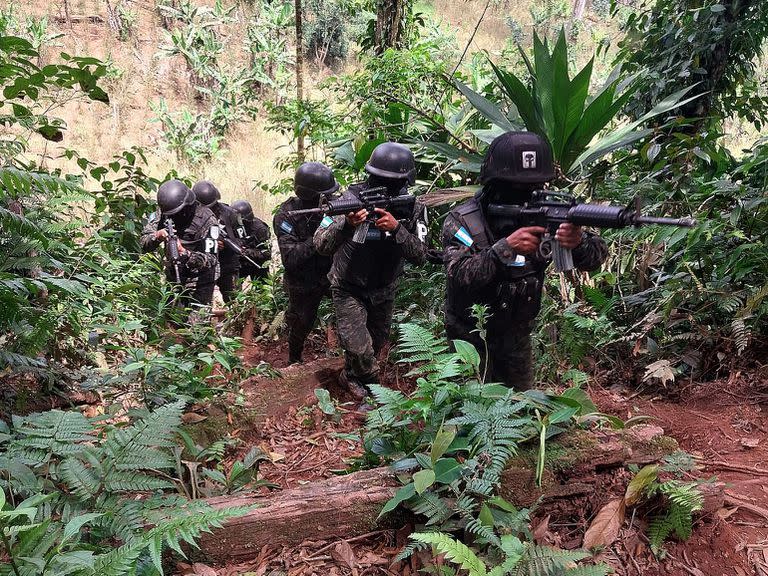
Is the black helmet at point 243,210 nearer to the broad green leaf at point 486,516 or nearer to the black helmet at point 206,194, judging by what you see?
the black helmet at point 206,194

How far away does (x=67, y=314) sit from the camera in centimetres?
362

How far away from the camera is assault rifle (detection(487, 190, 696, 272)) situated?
262 centimetres

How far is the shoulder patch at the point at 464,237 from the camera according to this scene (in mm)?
3254

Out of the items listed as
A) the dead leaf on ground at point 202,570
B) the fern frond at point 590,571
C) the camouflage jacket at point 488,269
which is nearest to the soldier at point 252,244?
the camouflage jacket at point 488,269

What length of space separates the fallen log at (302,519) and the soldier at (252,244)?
19.0 ft

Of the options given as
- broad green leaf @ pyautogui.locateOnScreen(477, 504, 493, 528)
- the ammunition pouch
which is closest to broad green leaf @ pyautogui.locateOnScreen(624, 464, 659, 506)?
broad green leaf @ pyautogui.locateOnScreen(477, 504, 493, 528)

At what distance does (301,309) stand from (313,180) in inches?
52.7

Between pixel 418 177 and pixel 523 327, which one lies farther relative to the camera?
pixel 418 177

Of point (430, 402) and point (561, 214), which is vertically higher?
point (561, 214)

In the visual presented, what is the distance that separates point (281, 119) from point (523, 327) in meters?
4.65

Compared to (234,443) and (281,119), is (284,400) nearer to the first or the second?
(234,443)

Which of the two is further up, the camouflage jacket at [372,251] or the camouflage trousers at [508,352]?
the camouflage jacket at [372,251]

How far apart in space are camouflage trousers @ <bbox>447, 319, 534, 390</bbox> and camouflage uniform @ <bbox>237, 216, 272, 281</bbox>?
4.75 meters

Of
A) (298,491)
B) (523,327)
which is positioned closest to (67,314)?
(298,491)
